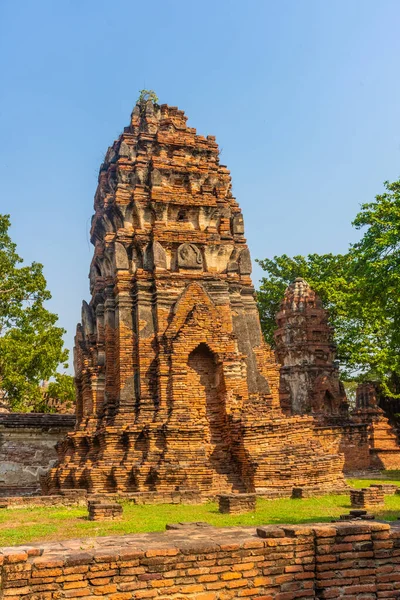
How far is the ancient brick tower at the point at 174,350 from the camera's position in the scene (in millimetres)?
13438

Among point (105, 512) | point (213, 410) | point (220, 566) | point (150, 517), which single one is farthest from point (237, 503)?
point (220, 566)

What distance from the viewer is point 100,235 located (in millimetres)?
18766

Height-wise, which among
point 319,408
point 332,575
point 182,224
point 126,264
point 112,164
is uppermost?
point 112,164

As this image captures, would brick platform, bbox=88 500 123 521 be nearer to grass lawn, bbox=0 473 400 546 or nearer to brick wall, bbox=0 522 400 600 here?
grass lawn, bbox=0 473 400 546

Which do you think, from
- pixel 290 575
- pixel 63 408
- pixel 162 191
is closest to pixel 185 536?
pixel 290 575

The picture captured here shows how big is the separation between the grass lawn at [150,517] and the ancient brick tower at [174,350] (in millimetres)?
1082

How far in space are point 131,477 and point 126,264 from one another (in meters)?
5.77

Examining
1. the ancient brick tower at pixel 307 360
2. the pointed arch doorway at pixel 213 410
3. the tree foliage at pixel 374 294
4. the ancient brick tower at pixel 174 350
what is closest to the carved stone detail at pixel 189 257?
the ancient brick tower at pixel 174 350

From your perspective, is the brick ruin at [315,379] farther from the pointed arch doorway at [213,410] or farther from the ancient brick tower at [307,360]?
the pointed arch doorway at [213,410]

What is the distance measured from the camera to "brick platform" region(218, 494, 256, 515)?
34.8ft

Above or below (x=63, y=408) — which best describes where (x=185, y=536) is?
below

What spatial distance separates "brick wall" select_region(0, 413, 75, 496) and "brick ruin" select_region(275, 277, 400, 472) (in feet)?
30.5

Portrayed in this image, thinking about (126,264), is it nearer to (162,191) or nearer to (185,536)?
(162,191)

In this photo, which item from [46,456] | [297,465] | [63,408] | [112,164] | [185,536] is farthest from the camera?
[63,408]
